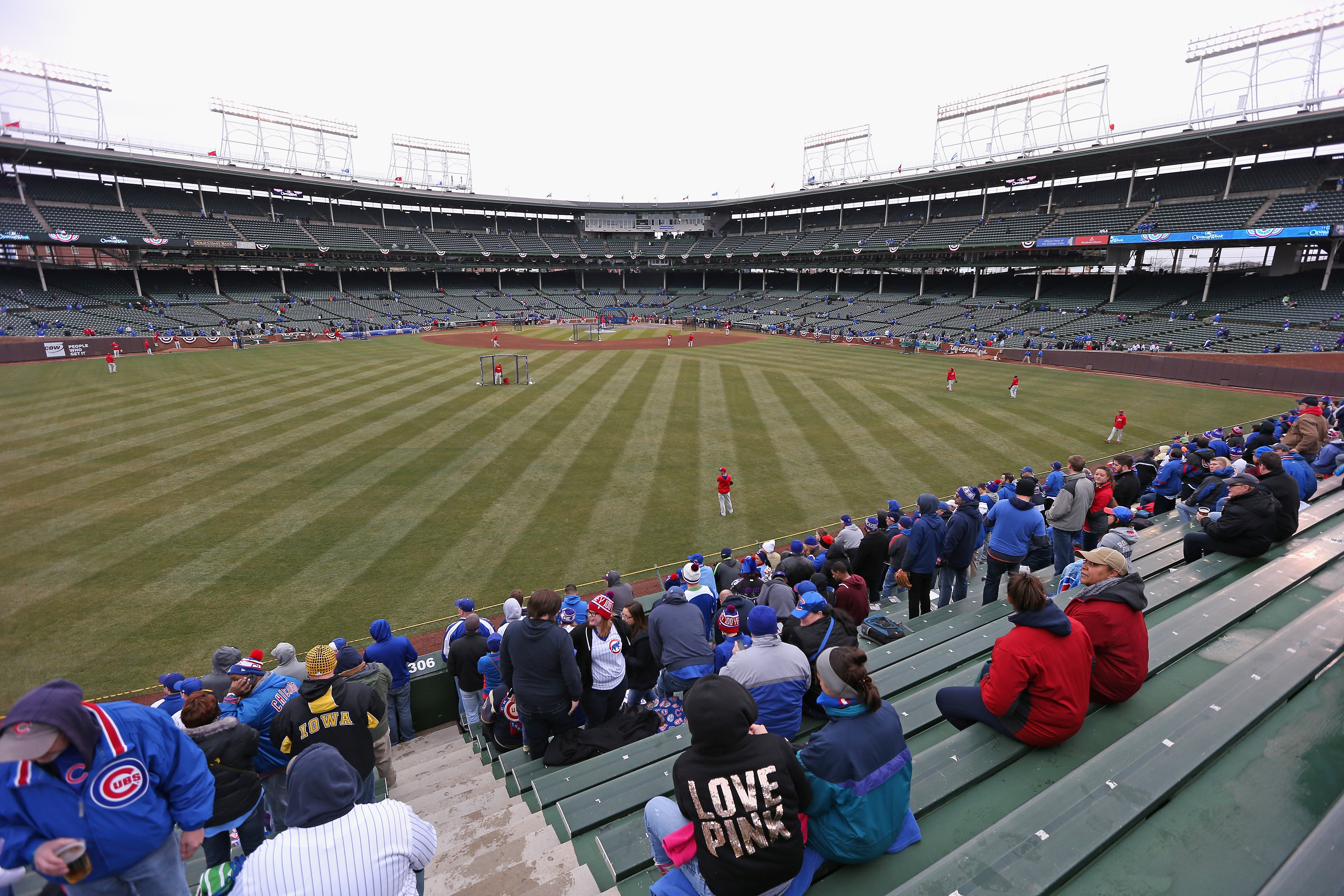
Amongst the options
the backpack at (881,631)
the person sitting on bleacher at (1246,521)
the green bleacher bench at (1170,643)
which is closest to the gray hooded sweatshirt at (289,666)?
the green bleacher bench at (1170,643)

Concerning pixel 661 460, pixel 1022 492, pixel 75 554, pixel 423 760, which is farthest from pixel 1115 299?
pixel 75 554

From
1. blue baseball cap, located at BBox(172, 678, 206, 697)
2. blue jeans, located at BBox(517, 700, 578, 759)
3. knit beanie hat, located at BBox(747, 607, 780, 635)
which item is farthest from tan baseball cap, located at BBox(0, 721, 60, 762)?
knit beanie hat, located at BBox(747, 607, 780, 635)

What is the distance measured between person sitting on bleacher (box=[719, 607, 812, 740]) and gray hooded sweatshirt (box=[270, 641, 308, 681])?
4.03m

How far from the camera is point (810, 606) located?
5172 millimetres

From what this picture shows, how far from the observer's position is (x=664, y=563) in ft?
39.7

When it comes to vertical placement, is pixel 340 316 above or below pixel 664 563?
above

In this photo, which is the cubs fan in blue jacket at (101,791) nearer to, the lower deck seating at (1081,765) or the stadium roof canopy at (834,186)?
the lower deck seating at (1081,765)

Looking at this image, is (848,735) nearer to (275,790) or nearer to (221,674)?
(275,790)

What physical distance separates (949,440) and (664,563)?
12.7 meters

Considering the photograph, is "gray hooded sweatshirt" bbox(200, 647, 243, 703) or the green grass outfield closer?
"gray hooded sweatshirt" bbox(200, 647, 243, 703)

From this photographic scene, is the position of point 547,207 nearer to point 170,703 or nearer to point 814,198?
point 814,198

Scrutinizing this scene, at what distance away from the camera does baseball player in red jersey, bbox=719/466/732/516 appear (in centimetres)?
1380

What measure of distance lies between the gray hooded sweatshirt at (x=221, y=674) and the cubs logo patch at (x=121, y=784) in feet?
7.69

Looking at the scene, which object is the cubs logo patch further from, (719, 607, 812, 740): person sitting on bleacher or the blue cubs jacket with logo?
(719, 607, 812, 740): person sitting on bleacher
